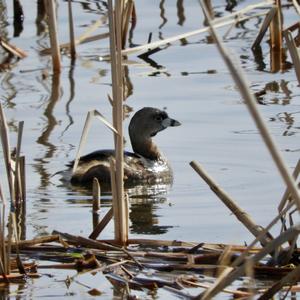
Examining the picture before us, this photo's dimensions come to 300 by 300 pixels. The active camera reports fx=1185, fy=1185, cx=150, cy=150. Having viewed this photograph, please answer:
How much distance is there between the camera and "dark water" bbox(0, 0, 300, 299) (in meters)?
7.54

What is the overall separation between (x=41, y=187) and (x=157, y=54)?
173 inches

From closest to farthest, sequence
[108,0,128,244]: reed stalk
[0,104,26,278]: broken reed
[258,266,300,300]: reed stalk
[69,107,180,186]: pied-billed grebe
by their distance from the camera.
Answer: [258,266,300,300]: reed stalk
[108,0,128,244]: reed stalk
[0,104,26,278]: broken reed
[69,107,180,186]: pied-billed grebe

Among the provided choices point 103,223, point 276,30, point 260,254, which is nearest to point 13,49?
point 276,30

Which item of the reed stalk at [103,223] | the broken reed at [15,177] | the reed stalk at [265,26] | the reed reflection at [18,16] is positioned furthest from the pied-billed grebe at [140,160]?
the reed reflection at [18,16]

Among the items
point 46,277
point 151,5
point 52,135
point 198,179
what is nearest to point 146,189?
point 198,179

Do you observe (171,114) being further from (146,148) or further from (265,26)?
(265,26)

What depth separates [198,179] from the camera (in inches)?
340

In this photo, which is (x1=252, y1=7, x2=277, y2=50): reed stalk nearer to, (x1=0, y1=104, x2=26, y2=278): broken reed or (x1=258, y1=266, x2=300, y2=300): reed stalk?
(x1=0, y1=104, x2=26, y2=278): broken reed

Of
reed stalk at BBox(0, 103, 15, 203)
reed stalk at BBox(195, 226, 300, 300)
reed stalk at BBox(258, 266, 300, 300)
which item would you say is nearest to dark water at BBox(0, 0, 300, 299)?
reed stalk at BBox(0, 103, 15, 203)

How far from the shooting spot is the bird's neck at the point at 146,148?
9562 mm

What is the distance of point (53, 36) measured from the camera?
11.1 m

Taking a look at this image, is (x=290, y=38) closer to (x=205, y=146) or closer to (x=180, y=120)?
(x=205, y=146)

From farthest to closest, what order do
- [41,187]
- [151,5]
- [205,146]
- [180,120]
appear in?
1. [151,5]
2. [180,120]
3. [205,146]
4. [41,187]

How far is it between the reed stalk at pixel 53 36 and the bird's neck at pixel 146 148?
1.67 meters
